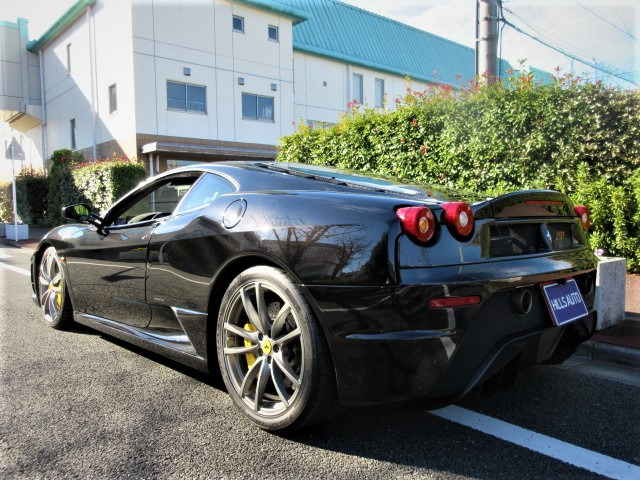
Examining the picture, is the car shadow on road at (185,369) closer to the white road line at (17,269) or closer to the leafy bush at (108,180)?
the white road line at (17,269)

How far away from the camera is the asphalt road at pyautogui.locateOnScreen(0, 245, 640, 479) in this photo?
230 cm

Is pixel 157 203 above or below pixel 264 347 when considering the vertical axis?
above

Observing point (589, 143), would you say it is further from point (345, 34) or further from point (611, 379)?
point (345, 34)

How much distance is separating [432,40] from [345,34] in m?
6.58

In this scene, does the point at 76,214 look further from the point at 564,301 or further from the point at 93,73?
the point at 93,73

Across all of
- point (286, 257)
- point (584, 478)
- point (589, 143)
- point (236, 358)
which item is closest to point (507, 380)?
point (584, 478)

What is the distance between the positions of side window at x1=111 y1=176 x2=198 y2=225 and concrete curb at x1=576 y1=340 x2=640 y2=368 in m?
3.02

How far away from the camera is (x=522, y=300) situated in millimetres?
2420

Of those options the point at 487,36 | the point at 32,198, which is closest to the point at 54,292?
the point at 487,36

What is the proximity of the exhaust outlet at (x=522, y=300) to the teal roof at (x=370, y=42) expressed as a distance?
22.2 metres

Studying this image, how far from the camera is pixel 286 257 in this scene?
2502mm

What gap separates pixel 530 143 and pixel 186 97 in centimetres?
1603

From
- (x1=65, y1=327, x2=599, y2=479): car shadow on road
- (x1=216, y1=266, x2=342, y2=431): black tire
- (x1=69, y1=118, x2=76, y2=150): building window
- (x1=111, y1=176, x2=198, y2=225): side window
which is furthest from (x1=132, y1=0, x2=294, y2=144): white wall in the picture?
(x1=65, y1=327, x2=599, y2=479): car shadow on road

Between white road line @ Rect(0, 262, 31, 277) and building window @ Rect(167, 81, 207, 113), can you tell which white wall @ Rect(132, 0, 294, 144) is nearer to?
building window @ Rect(167, 81, 207, 113)
